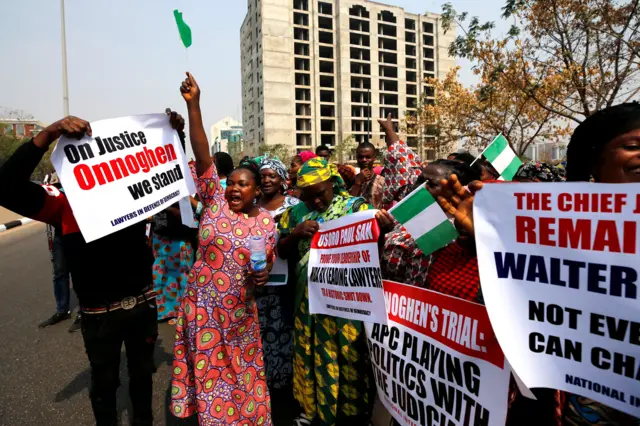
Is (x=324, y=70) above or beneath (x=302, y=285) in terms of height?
above

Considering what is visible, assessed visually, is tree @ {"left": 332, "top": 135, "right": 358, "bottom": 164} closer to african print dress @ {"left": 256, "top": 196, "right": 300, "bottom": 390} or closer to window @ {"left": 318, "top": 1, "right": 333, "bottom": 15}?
window @ {"left": 318, "top": 1, "right": 333, "bottom": 15}

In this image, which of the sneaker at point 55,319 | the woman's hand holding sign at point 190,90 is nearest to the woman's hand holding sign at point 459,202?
the woman's hand holding sign at point 190,90

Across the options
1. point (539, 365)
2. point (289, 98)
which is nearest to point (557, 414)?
point (539, 365)

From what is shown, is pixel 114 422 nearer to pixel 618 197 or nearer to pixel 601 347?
pixel 601 347

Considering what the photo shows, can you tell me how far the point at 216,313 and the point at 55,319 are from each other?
366 centimetres

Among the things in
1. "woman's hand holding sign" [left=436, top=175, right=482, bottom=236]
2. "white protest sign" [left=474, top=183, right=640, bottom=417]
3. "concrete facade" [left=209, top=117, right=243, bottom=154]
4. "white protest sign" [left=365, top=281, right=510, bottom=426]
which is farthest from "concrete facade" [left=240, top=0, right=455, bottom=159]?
"white protest sign" [left=474, top=183, right=640, bottom=417]

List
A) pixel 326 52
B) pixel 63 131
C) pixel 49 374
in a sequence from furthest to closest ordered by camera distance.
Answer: pixel 326 52 < pixel 49 374 < pixel 63 131

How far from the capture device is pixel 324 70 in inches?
2566

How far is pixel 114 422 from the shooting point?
234 cm

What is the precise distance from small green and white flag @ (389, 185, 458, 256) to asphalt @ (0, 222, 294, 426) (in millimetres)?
1744

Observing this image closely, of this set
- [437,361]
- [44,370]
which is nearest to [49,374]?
[44,370]

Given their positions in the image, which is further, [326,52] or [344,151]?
[326,52]

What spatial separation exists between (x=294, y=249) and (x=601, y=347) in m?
1.90

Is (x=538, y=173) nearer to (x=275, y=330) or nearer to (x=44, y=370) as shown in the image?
(x=275, y=330)
